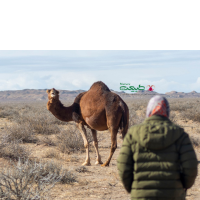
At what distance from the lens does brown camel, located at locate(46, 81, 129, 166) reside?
8.12m

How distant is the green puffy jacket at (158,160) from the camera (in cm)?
296

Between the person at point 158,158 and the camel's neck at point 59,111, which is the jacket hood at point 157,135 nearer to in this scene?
the person at point 158,158

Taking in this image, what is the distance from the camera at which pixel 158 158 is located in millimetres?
3014

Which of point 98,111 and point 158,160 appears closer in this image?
point 158,160

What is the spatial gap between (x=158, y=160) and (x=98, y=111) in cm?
535

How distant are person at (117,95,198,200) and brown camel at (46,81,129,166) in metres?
4.93

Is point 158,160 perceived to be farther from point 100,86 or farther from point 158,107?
point 100,86

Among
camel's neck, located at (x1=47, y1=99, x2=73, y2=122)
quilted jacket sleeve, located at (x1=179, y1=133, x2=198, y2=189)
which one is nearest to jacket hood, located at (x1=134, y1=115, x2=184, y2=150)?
quilted jacket sleeve, located at (x1=179, y1=133, x2=198, y2=189)

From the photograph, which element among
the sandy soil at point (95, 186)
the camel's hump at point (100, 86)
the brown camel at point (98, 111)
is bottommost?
the sandy soil at point (95, 186)

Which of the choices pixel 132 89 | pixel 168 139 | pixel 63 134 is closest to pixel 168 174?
→ pixel 168 139

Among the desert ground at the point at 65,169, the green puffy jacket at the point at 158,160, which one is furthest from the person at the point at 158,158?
the desert ground at the point at 65,169

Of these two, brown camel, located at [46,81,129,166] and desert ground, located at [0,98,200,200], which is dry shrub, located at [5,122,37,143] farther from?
brown camel, located at [46,81,129,166]

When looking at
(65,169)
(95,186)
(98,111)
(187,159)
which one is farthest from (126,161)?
(98,111)

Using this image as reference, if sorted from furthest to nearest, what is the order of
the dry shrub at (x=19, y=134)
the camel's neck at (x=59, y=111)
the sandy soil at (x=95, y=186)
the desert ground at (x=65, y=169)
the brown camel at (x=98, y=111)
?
the dry shrub at (x=19, y=134) < the camel's neck at (x=59, y=111) < the brown camel at (x=98, y=111) < the sandy soil at (x=95, y=186) < the desert ground at (x=65, y=169)
